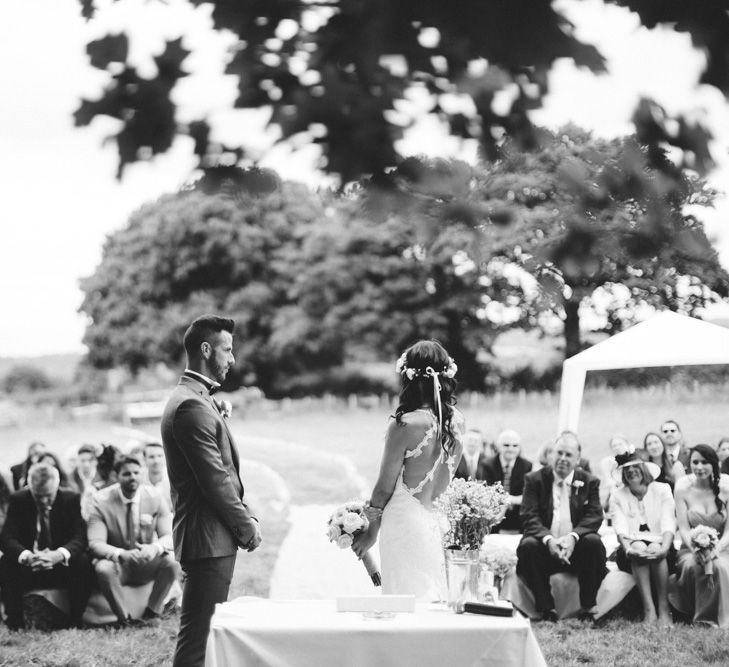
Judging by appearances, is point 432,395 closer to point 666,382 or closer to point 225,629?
point 225,629

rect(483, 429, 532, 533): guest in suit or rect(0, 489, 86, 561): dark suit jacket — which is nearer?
rect(0, 489, 86, 561): dark suit jacket

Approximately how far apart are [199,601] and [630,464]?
174 inches

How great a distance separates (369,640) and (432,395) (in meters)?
1.21

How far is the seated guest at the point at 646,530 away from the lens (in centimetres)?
765

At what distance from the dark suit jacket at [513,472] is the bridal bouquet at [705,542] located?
177 cm

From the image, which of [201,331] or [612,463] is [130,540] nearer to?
[201,331]

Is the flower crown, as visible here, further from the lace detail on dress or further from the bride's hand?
the bride's hand

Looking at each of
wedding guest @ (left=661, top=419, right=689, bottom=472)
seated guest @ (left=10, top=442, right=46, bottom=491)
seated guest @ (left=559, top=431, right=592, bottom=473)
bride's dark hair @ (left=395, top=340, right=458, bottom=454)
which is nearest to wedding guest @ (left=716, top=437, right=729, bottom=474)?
wedding guest @ (left=661, top=419, right=689, bottom=472)

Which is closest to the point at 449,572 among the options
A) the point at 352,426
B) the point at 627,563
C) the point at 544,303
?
the point at 544,303

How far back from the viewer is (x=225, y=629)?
386 cm

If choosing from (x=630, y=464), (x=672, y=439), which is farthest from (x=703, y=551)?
(x=672, y=439)

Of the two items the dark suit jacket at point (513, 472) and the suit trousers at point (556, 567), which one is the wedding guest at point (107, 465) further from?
the suit trousers at point (556, 567)

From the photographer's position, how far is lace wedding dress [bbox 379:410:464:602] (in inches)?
183

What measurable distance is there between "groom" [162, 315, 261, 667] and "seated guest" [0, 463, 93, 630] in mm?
3513
